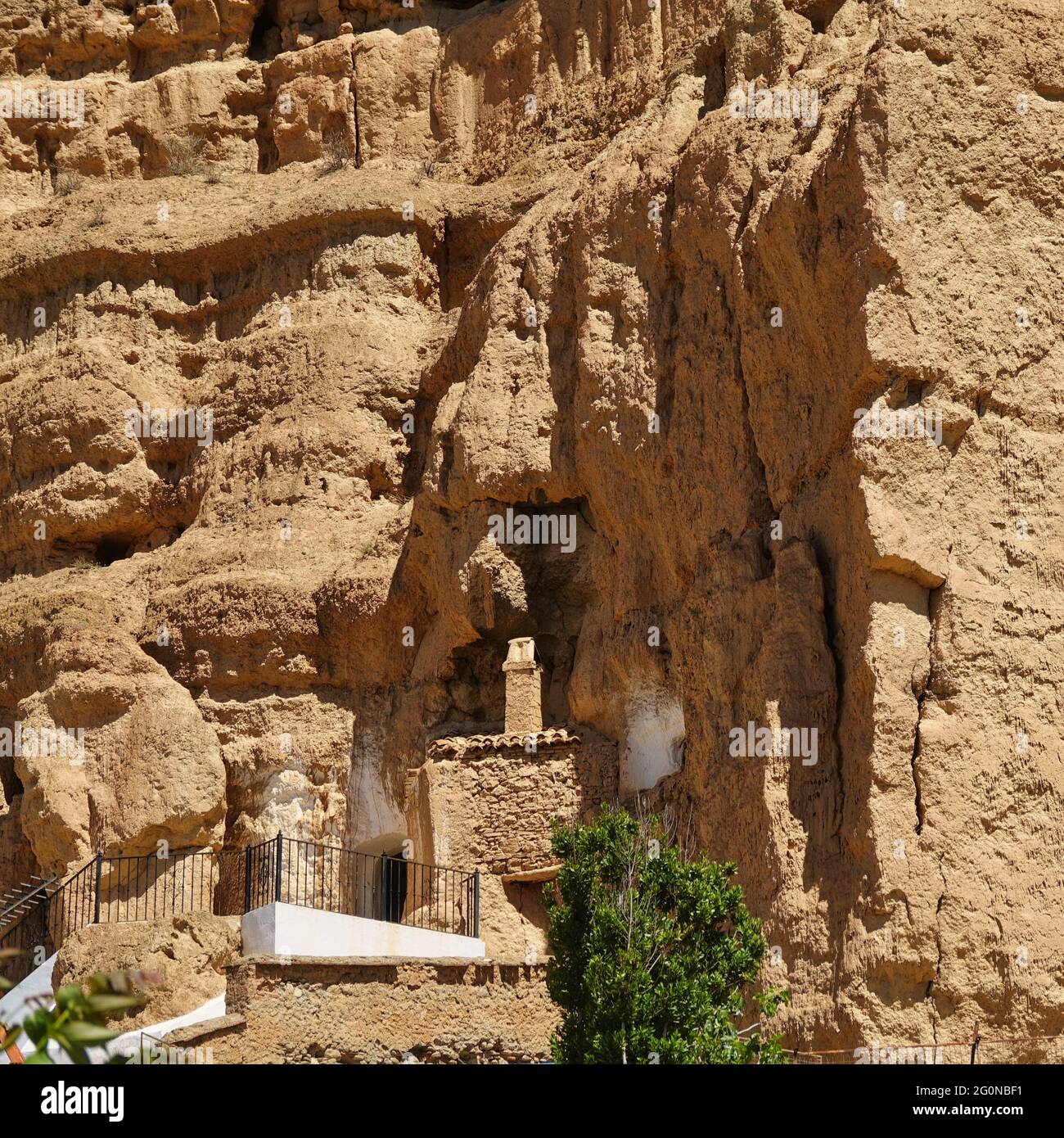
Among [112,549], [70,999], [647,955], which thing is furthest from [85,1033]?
[112,549]

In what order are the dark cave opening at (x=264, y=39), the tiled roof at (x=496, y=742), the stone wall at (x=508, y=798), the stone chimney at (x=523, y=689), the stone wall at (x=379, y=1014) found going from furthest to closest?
the dark cave opening at (x=264, y=39) < the stone chimney at (x=523, y=689) < the tiled roof at (x=496, y=742) < the stone wall at (x=508, y=798) < the stone wall at (x=379, y=1014)

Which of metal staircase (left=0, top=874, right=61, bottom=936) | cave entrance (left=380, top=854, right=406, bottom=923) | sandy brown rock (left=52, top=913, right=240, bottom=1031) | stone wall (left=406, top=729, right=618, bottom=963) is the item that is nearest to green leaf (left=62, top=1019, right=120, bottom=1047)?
sandy brown rock (left=52, top=913, right=240, bottom=1031)

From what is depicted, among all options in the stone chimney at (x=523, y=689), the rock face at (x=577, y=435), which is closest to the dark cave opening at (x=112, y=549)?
the rock face at (x=577, y=435)

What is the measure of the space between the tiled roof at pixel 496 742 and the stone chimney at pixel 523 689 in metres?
0.21

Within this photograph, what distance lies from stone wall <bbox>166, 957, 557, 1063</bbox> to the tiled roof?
17.6ft

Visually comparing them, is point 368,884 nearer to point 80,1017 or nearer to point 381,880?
point 381,880

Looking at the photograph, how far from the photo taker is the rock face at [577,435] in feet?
72.5

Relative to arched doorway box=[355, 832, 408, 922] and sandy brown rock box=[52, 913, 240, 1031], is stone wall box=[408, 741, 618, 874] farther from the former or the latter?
sandy brown rock box=[52, 913, 240, 1031]

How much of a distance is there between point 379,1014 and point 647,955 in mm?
3938

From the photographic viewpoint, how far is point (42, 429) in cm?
3331

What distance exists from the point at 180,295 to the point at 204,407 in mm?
2926

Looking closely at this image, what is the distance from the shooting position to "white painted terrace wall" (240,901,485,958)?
21984 mm

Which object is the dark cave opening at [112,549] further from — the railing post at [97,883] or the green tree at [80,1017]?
the green tree at [80,1017]

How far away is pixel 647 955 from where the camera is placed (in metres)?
18.0
